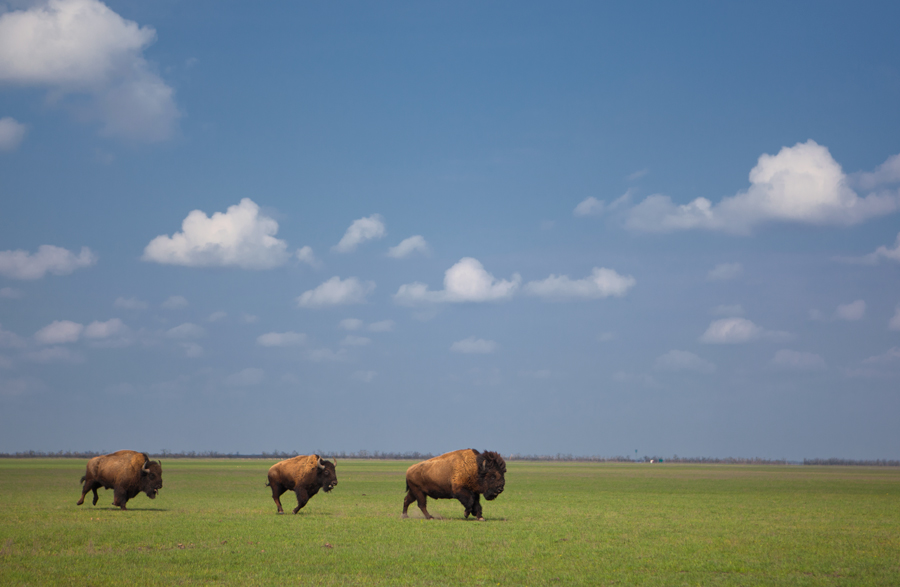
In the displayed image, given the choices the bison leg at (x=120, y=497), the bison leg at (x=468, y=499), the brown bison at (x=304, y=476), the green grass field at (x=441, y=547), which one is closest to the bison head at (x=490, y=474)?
the bison leg at (x=468, y=499)

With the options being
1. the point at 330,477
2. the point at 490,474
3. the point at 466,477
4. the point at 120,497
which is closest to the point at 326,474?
the point at 330,477

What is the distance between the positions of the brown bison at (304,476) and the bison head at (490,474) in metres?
5.53

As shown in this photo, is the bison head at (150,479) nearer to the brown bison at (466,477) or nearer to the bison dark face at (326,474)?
the bison dark face at (326,474)

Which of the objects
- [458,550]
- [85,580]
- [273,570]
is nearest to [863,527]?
[458,550]

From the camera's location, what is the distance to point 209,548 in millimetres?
18766

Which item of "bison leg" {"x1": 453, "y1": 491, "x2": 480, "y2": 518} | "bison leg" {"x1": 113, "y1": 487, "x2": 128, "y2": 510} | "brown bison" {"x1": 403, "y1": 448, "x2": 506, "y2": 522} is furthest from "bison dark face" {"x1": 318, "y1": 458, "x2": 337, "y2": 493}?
"bison leg" {"x1": 113, "y1": 487, "x2": 128, "y2": 510}

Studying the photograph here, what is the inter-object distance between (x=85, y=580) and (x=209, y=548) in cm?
455

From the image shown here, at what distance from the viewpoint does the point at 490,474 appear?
2534 centimetres

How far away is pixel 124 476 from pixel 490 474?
1517 centimetres

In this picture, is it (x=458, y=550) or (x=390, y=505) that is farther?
(x=390, y=505)

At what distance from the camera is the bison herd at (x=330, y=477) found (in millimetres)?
25547

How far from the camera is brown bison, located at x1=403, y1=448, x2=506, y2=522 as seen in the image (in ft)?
83.3

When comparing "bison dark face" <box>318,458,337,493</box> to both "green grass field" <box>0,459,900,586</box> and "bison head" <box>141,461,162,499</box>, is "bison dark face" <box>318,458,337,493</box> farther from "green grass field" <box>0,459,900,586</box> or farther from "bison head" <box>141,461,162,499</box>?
Answer: "bison head" <box>141,461,162,499</box>

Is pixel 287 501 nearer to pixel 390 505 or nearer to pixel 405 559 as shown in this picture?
pixel 390 505
